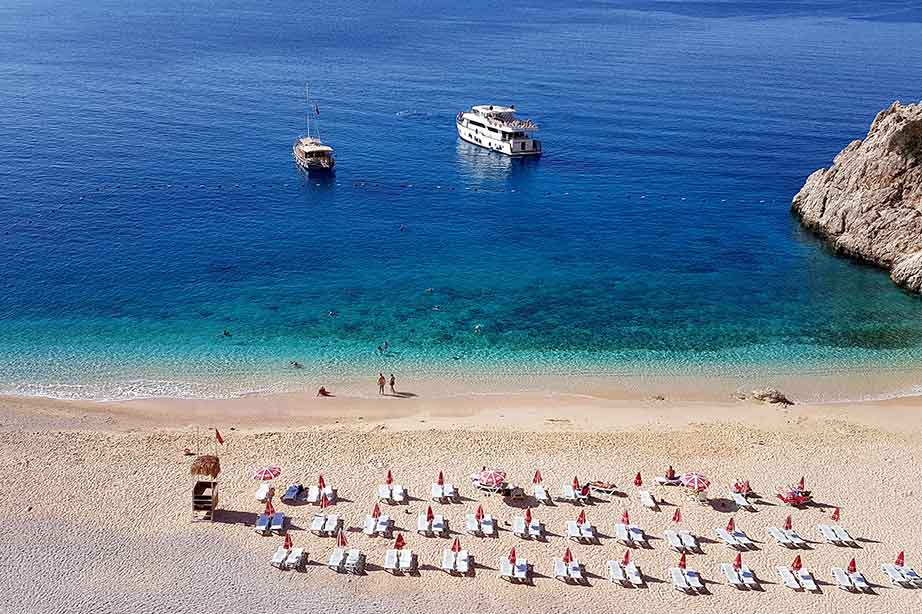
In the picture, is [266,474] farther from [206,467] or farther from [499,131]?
[499,131]

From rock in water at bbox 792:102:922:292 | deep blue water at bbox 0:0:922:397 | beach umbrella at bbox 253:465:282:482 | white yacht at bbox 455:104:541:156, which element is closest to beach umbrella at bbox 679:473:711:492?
deep blue water at bbox 0:0:922:397

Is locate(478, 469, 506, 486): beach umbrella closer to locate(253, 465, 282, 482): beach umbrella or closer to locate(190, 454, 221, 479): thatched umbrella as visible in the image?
locate(253, 465, 282, 482): beach umbrella

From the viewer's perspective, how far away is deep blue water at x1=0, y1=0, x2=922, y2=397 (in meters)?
58.0

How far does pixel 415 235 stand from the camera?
81.0 metres

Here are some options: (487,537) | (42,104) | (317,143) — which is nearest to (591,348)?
(487,537)

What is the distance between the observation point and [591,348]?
194 feet

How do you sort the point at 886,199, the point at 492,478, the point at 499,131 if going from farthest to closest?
the point at 499,131, the point at 886,199, the point at 492,478

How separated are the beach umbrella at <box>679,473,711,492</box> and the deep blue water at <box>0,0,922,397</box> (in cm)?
1620

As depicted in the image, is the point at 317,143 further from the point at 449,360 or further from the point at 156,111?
the point at 449,360

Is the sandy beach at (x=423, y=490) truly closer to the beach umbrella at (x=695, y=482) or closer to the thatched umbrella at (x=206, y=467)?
the beach umbrella at (x=695, y=482)

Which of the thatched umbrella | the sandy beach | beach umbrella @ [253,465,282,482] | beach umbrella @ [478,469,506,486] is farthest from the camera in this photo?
beach umbrella @ [253,465,282,482]

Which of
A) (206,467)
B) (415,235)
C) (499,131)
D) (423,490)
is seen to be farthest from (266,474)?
(499,131)

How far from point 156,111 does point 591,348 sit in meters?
93.9

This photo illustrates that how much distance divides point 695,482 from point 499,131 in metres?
77.7
